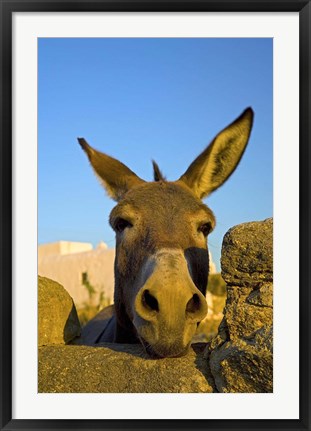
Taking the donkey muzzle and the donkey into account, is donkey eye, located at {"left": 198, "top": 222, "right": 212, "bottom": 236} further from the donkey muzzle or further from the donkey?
the donkey muzzle

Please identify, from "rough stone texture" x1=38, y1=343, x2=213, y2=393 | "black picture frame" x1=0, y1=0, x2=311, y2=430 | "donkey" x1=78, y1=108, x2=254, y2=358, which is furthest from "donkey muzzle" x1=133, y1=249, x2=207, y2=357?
"black picture frame" x1=0, y1=0, x2=311, y2=430

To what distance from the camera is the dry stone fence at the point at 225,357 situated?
288 centimetres

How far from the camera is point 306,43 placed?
10.6 feet

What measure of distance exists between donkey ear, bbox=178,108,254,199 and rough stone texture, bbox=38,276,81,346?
1651mm

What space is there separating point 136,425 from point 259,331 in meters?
0.92

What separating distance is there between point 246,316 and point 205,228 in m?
1.23

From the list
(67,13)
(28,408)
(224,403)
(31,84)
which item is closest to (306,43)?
(67,13)

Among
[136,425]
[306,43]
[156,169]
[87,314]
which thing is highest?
[306,43]

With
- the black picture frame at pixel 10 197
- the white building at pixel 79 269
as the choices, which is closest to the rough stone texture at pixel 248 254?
the black picture frame at pixel 10 197

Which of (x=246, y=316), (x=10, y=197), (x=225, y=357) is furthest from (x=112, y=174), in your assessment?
(x=225, y=357)

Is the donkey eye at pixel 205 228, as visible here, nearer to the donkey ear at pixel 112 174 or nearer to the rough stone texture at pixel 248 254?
the rough stone texture at pixel 248 254

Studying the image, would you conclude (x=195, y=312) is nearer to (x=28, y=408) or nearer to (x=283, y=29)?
(x=28, y=408)

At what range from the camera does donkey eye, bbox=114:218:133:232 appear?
411 cm

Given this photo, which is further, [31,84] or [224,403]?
[31,84]
